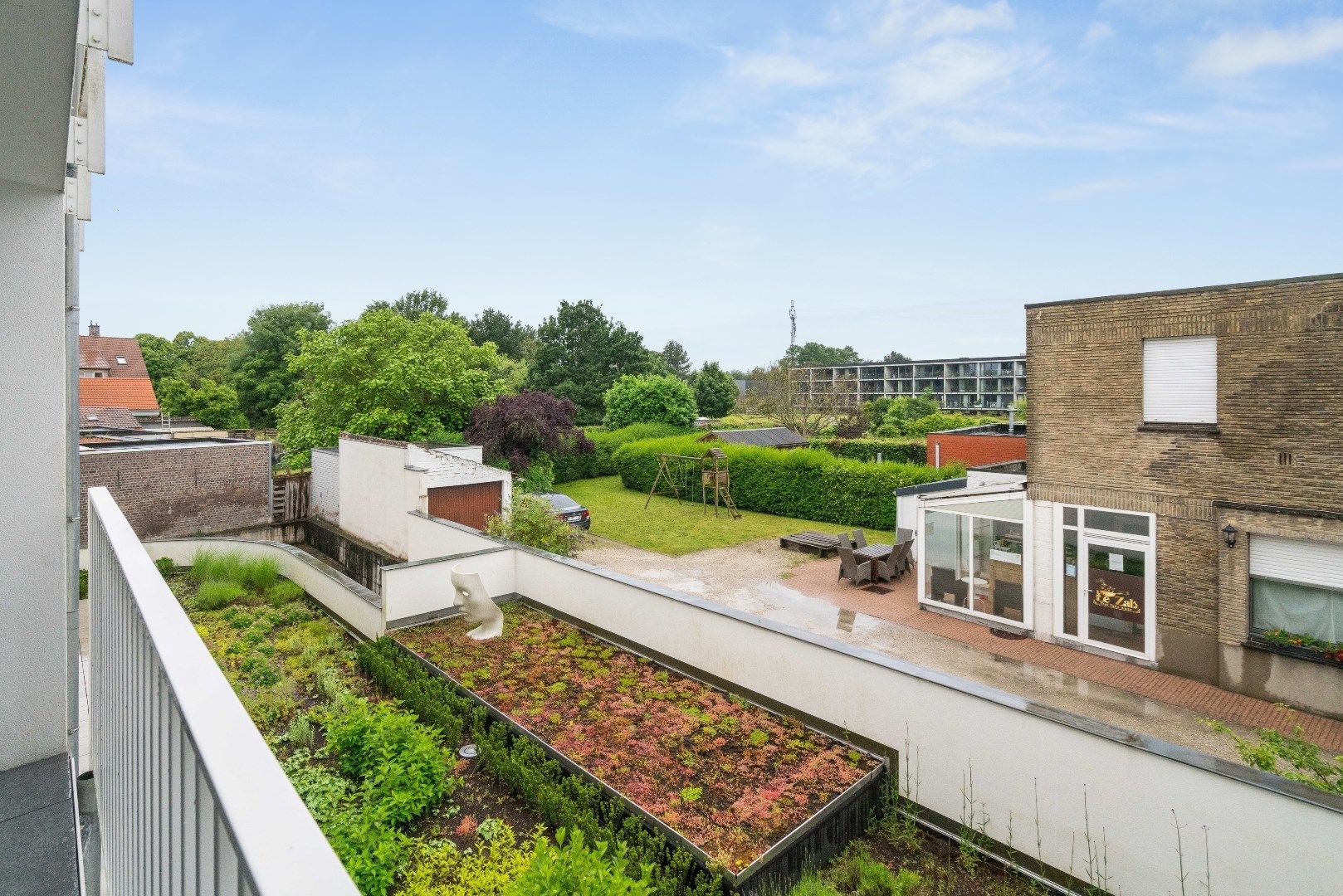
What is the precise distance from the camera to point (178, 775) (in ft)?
3.27

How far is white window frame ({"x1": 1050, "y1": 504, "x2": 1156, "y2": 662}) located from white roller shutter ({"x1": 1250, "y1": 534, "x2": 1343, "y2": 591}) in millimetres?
1099

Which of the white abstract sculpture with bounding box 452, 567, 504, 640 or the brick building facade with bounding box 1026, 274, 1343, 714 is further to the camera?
the white abstract sculpture with bounding box 452, 567, 504, 640

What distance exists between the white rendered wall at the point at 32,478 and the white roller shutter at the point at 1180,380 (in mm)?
11163

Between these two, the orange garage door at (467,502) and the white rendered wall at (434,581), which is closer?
the white rendered wall at (434,581)

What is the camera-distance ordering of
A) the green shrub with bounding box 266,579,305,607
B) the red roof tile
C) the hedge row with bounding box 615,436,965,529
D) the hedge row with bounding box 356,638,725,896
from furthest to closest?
the red roof tile → the hedge row with bounding box 615,436,965,529 → the green shrub with bounding box 266,579,305,607 → the hedge row with bounding box 356,638,725,896

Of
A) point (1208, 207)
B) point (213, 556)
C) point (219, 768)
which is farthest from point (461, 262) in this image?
point (219, 768)

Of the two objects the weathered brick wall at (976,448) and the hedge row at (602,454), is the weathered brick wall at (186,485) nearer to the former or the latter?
the hedge row at (602,454)

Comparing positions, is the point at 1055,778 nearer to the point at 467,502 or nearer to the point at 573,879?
the point at 573,879

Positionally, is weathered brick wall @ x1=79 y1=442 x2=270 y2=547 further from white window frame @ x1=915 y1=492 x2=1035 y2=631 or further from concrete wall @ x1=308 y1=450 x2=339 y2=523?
white window frame @ x1=915 y1=492 x2=1035 y2=631

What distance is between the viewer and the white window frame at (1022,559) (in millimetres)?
10430

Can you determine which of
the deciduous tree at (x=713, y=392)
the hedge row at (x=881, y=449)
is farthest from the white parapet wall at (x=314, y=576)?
the deciduous tree at (x=713, y=392)

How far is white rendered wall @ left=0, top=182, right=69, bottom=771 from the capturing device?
99.6 inches

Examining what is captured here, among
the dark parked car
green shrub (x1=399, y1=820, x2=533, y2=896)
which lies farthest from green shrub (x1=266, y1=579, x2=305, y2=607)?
green shrub (x1=399, y1=820, x2=533, y2=896)

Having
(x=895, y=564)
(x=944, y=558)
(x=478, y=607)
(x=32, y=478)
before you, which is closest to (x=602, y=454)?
(x=895, y=564)
